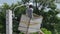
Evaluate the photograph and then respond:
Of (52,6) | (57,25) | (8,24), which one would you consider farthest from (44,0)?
(8,24)

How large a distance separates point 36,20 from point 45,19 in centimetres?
938

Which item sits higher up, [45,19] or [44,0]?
[44,0]

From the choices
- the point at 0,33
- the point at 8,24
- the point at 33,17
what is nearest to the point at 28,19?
the point at 33,17

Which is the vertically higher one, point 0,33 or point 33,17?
point 33,17

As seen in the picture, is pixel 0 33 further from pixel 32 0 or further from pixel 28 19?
pixel 28 19

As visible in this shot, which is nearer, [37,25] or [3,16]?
[37,25]

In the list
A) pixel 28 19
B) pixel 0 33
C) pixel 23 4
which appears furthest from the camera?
pixel 23 4

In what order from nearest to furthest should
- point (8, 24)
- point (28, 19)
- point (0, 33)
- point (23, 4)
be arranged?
point (28, 19), point (8, 24), point (0, 33), point (23, 4)

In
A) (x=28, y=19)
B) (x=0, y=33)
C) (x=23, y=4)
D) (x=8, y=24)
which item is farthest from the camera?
(x=23, y=4)

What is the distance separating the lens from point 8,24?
8.25 metres

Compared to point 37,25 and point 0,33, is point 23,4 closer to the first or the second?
point 0,33

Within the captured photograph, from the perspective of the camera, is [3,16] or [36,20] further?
[3,16]

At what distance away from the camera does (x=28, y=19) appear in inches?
297

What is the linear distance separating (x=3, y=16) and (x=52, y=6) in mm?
3114
